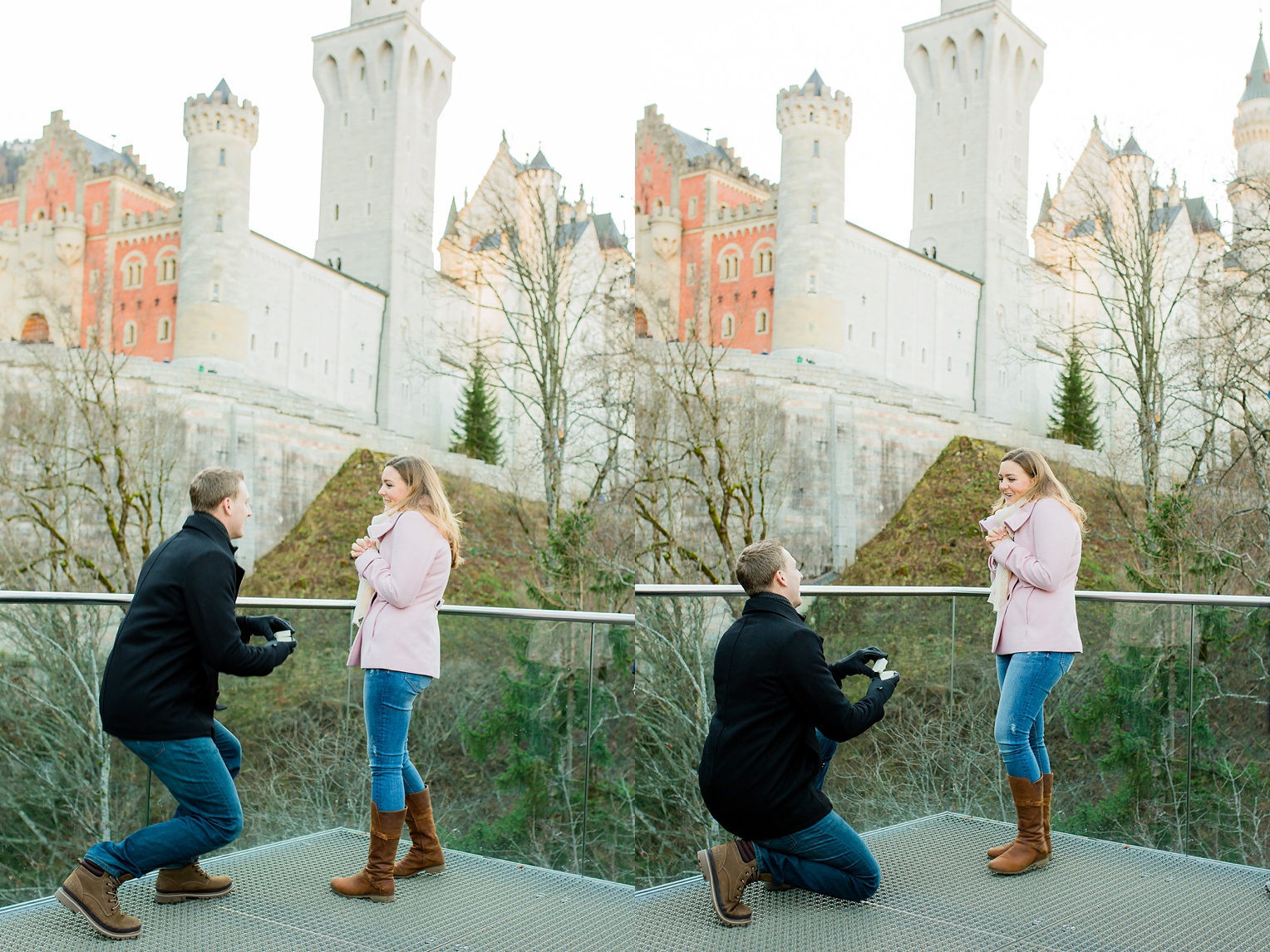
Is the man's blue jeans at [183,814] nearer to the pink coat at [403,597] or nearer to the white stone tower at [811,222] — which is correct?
the pink coat at [403,597]

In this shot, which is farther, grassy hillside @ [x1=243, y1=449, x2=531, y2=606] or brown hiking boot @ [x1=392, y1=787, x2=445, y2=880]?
grassy hillside @ [x1=243, y1=449, x2=531, y2=606]

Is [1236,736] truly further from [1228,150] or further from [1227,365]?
[1228,150]

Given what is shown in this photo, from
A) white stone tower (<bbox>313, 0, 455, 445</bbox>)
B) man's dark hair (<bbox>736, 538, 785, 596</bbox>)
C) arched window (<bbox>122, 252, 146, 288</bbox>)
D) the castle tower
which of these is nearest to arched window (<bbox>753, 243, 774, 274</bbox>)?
white stone tower (<bbox>313, 0, 455, 445</bbox>)

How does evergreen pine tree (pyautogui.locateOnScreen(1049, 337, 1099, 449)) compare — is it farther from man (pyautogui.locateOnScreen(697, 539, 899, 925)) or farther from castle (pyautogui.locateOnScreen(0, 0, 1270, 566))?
man (pyautogui.locateOnScreen(697, 539, 899, 925))

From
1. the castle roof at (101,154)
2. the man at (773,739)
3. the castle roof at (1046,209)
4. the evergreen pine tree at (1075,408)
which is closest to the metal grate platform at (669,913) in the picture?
the man at (773,739)

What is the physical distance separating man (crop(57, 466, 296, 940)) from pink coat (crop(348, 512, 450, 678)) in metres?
0.22

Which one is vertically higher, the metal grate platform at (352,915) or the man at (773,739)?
the man at (773,739)

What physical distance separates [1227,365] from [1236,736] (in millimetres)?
9325

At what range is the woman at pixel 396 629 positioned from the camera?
2391mm

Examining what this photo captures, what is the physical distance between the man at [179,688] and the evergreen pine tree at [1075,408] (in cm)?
1296

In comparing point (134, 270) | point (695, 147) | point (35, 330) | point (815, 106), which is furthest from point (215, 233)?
point (815, 106)

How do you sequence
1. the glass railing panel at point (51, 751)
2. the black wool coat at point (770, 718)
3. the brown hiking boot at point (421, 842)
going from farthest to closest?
the glass railing panel at point (51, 751)
the brown hiking boot at point (421, 842)
the black wool coat at point (770, 718)

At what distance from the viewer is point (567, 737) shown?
2791 millimetres

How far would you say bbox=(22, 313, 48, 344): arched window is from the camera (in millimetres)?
12555
